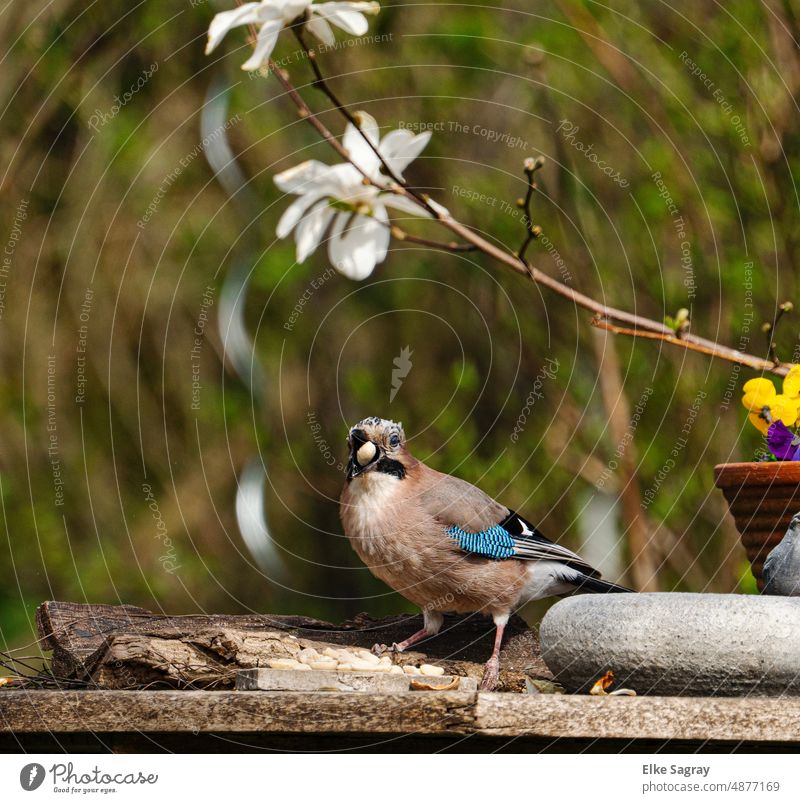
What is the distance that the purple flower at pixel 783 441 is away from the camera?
246cm

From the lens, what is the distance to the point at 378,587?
3715mm

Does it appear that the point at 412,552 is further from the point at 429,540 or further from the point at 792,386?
the point at 792,386

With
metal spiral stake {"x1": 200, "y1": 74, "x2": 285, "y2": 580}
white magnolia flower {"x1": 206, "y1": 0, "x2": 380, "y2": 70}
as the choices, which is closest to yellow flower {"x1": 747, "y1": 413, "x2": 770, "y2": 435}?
white magnolia flower {"x1": 206, "y1": 0, "x2": 380, "y2": 70}

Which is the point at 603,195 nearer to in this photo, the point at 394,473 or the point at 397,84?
the point at 397,84

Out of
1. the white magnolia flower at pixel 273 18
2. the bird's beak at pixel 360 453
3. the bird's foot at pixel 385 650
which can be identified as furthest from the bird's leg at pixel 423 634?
the white magnolia flower at pixel 273 18

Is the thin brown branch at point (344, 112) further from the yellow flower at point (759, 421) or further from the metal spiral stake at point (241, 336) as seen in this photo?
the metal spiral stake at point (241, 336)

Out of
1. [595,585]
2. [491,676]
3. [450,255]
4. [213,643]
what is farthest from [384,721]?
[450,255]

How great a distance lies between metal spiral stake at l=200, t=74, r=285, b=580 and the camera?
3302 millimetres

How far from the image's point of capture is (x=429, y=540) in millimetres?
2426

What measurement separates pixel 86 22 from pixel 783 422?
7.44 feet

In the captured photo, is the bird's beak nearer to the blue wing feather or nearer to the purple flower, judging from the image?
the blue wing feather

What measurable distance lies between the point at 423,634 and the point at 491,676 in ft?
0.72

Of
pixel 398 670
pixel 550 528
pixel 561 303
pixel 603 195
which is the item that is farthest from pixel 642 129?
pixel 398 670
